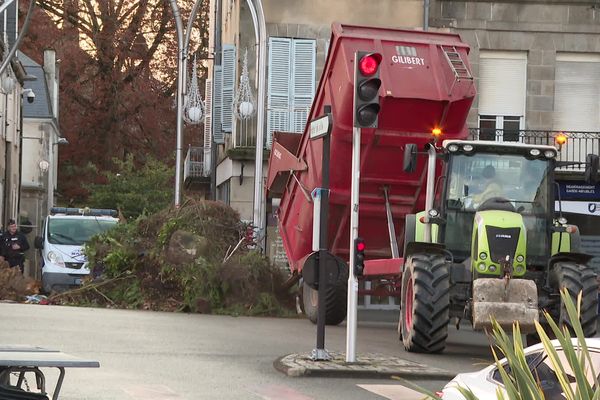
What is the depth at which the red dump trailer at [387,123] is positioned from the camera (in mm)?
18656

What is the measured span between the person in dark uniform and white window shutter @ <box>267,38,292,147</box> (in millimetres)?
6037

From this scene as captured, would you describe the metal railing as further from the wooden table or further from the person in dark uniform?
the wooden table

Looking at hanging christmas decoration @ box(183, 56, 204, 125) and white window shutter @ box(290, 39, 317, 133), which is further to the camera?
hanging christmas decoration @ box(183, 56, 204, 125)

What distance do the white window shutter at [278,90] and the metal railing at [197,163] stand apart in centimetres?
857

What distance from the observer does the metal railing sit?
4084cm

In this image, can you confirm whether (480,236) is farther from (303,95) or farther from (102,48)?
(102,48)

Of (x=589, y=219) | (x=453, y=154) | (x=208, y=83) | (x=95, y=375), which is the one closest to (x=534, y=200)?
(x=453, y=154)

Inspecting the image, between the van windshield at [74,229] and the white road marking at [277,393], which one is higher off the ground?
the van windshield at [74,229]

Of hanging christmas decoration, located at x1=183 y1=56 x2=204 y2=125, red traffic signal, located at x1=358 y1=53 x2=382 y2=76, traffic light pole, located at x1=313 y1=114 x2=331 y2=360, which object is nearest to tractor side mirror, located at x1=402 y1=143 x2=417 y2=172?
traffic light pole, located at x1=313 y1=114 x2=331 y2=360

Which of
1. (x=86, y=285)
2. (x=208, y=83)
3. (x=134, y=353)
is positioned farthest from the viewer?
(x=208, y=83)

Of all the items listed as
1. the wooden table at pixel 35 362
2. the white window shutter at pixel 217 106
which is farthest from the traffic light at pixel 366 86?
the white window shutter at pixel 217 106

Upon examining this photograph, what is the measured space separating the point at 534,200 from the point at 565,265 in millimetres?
1416

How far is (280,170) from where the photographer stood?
2167cm

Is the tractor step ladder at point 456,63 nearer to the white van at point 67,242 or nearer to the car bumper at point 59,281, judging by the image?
the white van at point 67,242
